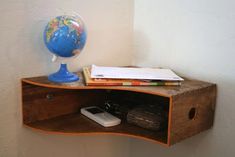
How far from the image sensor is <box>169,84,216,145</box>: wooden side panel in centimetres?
90

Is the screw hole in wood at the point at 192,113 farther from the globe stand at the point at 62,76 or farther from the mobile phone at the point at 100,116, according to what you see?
the globe stand at the point at 62,76

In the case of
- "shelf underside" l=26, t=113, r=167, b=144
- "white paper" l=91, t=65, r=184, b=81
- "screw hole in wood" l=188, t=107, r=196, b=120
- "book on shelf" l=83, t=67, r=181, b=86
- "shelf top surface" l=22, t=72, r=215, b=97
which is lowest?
"shelf underside" l=26, t=113, r=167, b=144

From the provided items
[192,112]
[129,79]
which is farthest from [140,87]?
[192,112]

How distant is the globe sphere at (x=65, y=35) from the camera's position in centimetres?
93

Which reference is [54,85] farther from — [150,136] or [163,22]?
[163,22]

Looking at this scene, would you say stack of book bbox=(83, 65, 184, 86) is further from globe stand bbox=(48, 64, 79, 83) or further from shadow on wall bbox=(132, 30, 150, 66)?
shadow on wall bbox=(132, 30, 150, 66)

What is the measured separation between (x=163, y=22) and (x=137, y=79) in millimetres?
338

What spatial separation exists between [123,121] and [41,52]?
0.41 m

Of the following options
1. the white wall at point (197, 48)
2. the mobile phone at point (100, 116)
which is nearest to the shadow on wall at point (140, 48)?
the white wall at point (197, 48)

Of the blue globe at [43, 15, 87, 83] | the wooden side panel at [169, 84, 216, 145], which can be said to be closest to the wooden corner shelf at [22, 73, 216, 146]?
the wooden side panel at [169, 84, 216, 145]

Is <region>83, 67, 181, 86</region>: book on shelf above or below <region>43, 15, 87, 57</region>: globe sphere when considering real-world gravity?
below

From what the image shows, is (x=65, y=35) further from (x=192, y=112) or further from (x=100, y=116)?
(x=192, y=112)

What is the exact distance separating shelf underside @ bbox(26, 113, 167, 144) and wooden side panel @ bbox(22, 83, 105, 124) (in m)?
0.03

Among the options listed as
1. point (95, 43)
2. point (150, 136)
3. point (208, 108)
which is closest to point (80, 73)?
point (95, 43)
